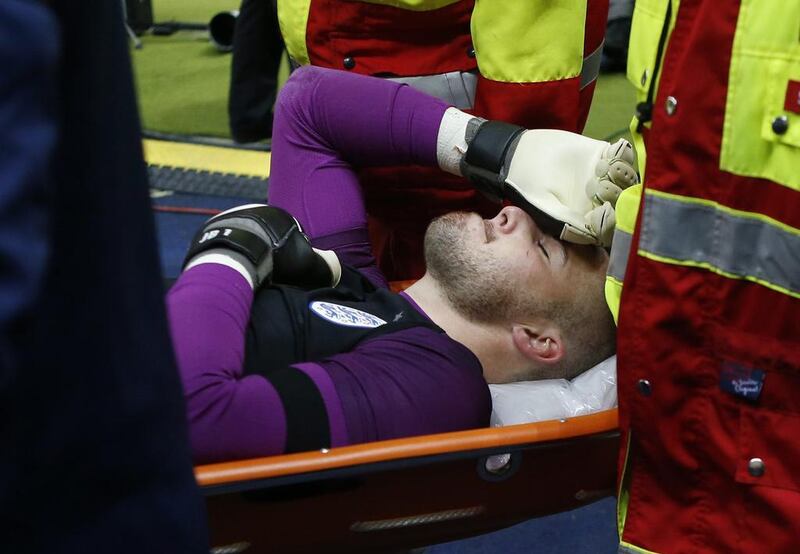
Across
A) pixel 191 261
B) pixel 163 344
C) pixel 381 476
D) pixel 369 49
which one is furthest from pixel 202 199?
pixel 163 344

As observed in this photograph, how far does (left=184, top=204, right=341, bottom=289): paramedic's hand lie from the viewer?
57.5 inches

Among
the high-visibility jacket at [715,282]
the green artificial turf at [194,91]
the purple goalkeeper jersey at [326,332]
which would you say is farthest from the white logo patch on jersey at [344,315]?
the green artificial turf at [194,91]

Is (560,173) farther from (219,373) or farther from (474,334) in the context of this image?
(219,373)

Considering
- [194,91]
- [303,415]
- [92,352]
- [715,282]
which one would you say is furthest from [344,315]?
[194,91]

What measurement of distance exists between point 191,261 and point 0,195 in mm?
1048

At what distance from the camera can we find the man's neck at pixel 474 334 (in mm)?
1672

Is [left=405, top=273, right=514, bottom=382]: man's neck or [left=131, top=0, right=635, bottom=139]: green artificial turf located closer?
[left=405, top=273, right=514, bottom=382]: man's neck

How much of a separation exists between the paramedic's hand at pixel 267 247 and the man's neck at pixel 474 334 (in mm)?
185

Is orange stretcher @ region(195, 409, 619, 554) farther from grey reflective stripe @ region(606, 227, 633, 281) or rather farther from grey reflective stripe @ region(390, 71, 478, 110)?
grey reflective stripe @ region(390, 71, 478, 110)

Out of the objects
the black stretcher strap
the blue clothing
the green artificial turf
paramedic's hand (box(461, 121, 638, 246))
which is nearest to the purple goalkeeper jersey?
the black stretcher strap

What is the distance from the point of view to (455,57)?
1.77 m

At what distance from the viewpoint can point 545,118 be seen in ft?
5.71

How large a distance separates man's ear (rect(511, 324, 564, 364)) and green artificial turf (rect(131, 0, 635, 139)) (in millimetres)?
2327

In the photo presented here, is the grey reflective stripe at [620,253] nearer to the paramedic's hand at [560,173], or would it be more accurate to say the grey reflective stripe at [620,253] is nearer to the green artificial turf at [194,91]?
the paramedic's hand at [560,173]
